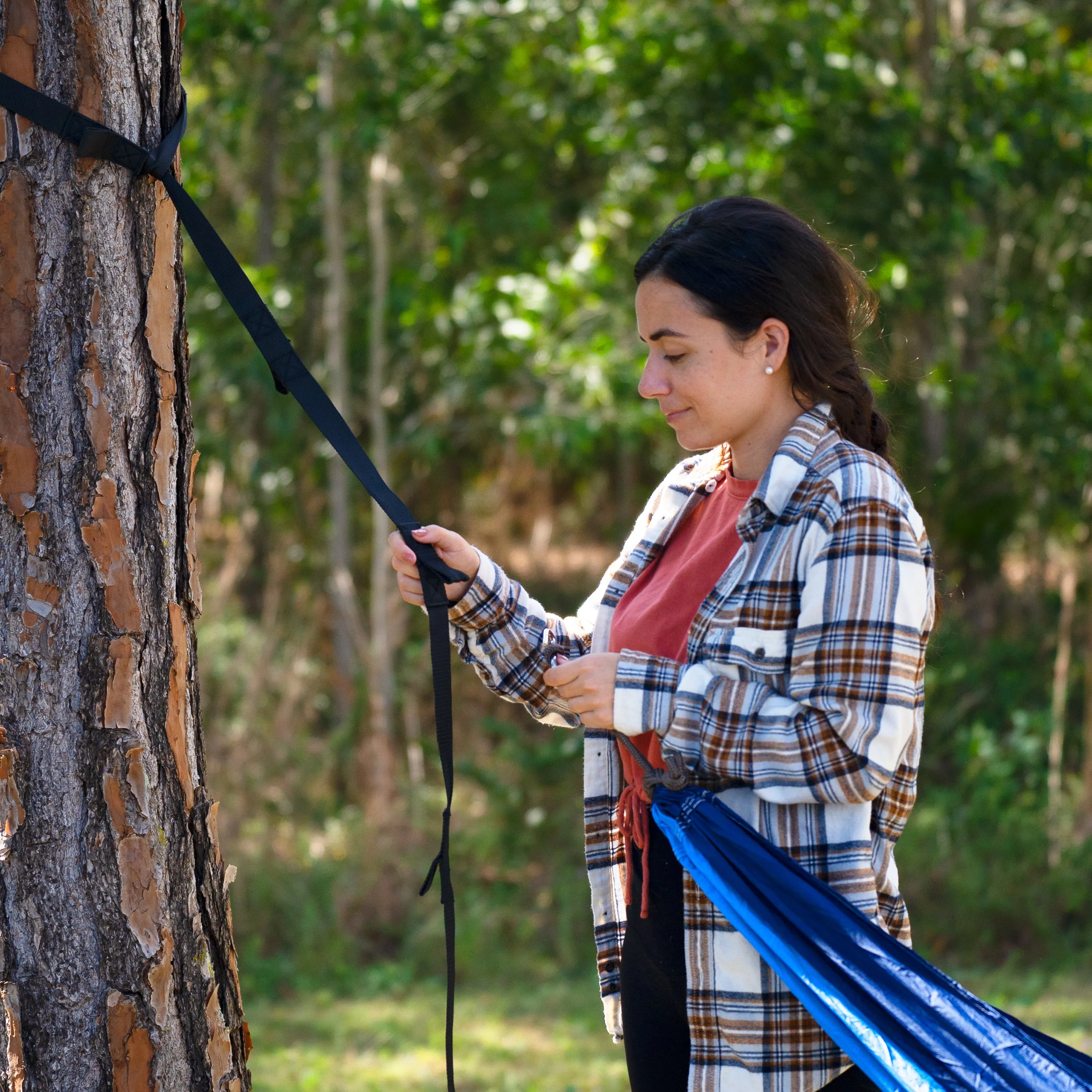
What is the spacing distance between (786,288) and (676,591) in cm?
48

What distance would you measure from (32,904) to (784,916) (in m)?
0.92

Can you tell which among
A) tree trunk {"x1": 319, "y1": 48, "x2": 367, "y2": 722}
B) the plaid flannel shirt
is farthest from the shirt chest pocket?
tree trunk {"x1": 319, "y1": 48, "x2": 367, "y2": 722}

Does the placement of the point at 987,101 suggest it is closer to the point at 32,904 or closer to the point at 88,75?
the point at 88,75

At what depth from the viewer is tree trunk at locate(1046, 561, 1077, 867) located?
216 inches

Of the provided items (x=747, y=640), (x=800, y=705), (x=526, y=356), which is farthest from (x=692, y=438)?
(x=526, y=356)

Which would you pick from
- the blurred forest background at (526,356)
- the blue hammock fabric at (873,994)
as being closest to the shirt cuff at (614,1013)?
the blue hammock fabric at (873,994)

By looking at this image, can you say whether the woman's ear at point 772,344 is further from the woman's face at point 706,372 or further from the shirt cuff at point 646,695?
the shirt cuff at point 646,695

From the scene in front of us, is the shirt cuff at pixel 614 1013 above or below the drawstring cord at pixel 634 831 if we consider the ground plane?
below

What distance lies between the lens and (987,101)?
5.63 metres

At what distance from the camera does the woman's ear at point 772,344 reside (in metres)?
1.71

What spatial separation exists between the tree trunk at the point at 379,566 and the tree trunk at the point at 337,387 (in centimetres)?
13

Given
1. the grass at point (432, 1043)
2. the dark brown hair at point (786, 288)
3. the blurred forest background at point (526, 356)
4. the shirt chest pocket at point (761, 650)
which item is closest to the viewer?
the shirt chest pocket at point (761, 650)

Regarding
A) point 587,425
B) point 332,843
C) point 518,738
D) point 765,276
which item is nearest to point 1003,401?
point 587,425

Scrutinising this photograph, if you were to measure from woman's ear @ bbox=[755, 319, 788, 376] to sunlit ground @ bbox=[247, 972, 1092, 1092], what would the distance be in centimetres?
291
